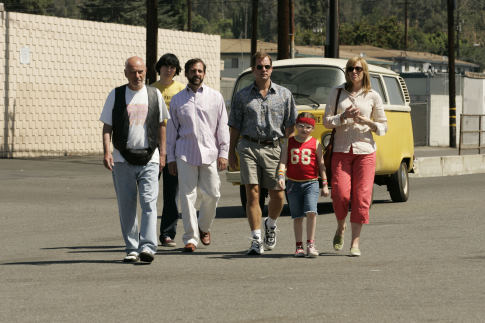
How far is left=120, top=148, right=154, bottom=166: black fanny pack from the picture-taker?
9.78 metres

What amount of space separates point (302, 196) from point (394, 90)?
6668 mm

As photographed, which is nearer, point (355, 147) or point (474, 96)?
point (355, 147)

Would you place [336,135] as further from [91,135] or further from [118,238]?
[91,135]

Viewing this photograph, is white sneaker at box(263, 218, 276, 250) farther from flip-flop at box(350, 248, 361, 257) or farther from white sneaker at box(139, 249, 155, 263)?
white sneaker at box(139, 249, 155, 263)

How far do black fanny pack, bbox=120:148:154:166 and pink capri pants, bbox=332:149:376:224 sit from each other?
1.86 metres

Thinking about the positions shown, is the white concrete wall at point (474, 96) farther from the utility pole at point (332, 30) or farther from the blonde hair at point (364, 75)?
the blonde hair at point (364, 75)

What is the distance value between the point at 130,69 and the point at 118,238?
3048 mm

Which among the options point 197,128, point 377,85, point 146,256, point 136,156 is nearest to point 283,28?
point 377,85

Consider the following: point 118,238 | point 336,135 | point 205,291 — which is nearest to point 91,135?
point 118,238

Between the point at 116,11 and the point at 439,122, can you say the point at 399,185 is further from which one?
the point at 116,11

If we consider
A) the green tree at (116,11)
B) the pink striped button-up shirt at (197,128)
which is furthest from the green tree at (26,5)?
the pink striped button-up shirt at (197,128)

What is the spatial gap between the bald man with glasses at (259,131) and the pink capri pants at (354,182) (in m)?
0.57

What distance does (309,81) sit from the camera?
1496 cm

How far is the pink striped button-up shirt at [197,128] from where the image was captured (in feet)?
34.4
